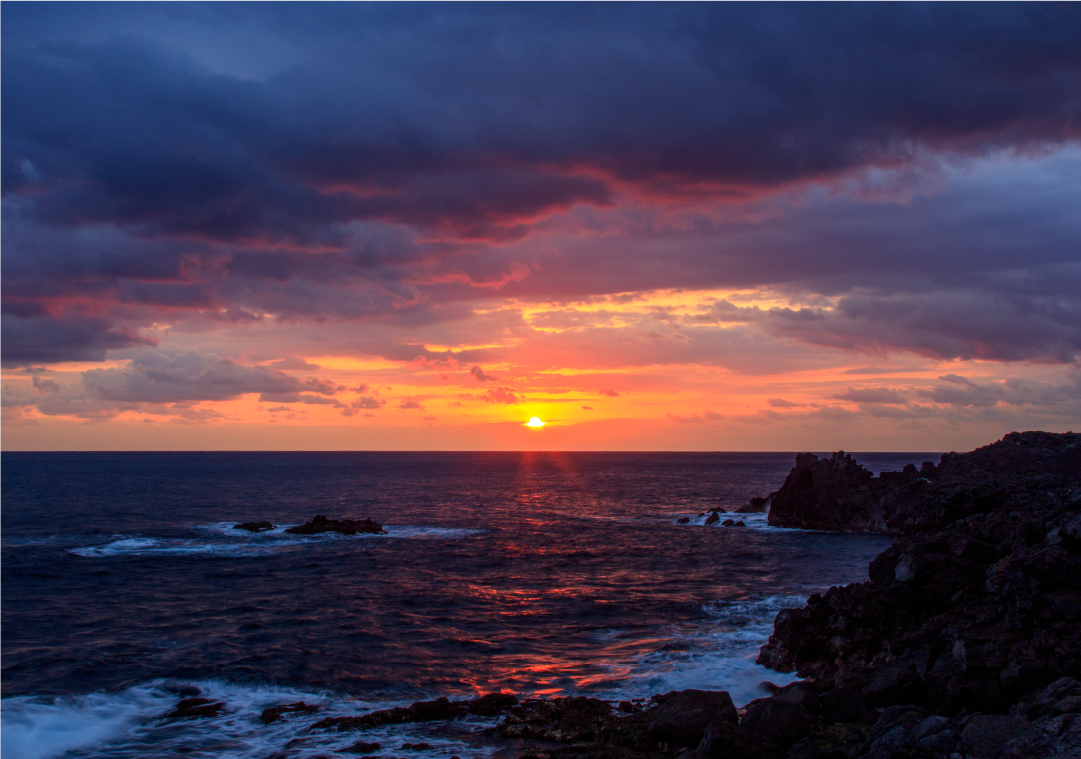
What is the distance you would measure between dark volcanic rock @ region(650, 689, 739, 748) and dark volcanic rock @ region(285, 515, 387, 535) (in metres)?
52.9

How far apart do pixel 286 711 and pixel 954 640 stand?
1959 cm

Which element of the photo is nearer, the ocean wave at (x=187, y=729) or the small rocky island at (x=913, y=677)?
the small rocky island at (x=913, y=677)

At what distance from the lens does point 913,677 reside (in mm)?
17828

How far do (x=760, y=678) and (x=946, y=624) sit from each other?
632cm

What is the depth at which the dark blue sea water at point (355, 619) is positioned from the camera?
842 inches

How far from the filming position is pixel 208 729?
20016mm

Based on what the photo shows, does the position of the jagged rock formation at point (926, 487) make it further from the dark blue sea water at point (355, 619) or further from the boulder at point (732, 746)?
the boulder at point (732, 746)

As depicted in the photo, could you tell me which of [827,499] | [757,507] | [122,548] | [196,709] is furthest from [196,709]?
[757,507]

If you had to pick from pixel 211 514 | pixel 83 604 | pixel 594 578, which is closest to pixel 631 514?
pixel 594 578

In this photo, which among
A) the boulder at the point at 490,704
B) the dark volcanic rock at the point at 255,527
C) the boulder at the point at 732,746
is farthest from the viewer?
the dark volcanic rock at the point at 255,527

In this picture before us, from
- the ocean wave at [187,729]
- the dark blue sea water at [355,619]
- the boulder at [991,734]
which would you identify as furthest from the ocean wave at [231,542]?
the boulder at [991,734]

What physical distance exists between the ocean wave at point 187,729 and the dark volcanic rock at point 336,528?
43.4 metres

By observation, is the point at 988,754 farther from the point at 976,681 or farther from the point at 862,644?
the point at 862,644

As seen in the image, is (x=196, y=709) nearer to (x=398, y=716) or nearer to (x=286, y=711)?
(x=286, y=711)
